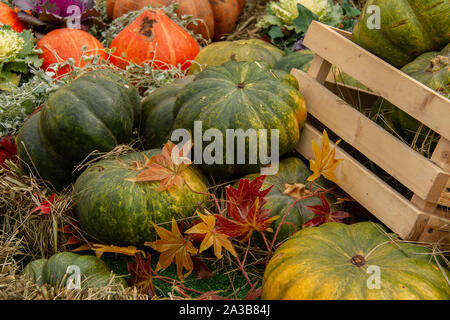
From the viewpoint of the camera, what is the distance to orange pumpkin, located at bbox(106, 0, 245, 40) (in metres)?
3.88

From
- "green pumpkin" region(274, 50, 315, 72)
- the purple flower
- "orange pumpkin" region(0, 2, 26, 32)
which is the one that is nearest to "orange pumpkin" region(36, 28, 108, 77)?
the purple flower

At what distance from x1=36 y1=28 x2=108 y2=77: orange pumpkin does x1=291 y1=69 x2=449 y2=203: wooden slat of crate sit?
5.23ft

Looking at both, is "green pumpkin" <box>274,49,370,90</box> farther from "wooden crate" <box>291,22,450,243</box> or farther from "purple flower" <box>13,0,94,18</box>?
"purple flower" <box>13,0,94,18</box>

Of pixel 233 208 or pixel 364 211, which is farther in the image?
pixel 364 211

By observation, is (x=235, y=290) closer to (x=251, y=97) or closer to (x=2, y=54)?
(x=251, y=97)

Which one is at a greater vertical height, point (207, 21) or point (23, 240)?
point (207, 21)

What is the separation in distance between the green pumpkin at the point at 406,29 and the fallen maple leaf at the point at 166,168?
3.16 ft

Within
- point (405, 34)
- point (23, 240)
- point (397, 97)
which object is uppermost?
point (405, 34)

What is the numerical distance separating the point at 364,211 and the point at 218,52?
1.42 meters

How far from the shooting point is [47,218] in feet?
7.10

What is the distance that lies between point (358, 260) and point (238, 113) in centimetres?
84

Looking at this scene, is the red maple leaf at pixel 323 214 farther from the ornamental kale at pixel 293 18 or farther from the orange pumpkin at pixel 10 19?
the orange pumpkin at pixel 10 19

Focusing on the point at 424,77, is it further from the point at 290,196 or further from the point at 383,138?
the point at 290,196
